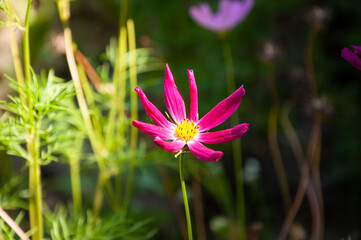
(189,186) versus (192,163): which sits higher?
(192,163)

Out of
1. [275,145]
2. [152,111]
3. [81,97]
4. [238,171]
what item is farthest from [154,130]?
[275,145]

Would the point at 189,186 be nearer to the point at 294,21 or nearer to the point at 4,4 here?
the point at 294,21

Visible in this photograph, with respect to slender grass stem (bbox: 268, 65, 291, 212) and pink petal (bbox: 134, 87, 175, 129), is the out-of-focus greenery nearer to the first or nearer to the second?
slender grass stem (bbox: 268, 65, 291, 212)

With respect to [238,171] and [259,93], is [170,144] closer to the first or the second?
[238,171]

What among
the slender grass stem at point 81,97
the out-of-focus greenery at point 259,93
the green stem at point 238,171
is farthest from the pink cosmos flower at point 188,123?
the out-of-focus greenery at point 259,93

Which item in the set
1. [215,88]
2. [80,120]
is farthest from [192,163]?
[215,88]

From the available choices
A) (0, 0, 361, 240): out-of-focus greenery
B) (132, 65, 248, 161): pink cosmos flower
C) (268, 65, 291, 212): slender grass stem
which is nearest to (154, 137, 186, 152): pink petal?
(132, 65, 248, 161): pink cosmos flower
